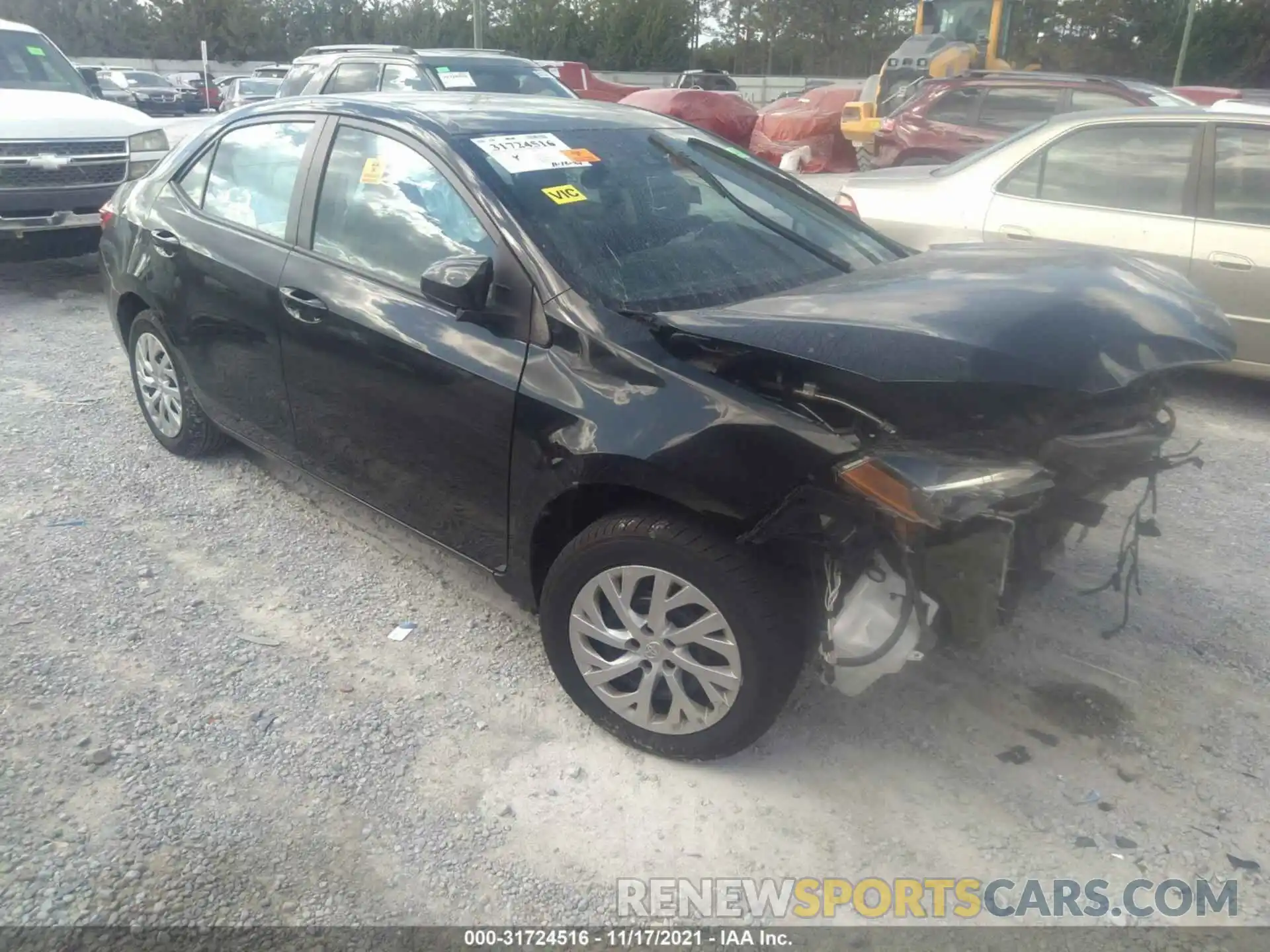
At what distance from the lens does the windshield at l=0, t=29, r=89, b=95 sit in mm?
8711

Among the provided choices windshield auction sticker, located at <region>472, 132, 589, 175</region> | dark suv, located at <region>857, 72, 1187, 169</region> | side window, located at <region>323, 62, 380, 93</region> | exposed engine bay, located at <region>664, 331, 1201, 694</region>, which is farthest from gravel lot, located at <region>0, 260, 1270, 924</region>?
dark suv, located at <region>857, 72, 1187, 169</region>

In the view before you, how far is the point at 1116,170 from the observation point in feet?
18.5

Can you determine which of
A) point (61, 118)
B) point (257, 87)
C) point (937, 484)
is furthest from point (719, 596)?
point (257, 87)

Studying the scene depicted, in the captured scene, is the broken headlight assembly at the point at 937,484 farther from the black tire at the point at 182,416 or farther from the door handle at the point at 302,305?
the black tire at the point at 182,416

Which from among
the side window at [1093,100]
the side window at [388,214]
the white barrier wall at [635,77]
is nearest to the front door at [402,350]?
the side window at [388,214]

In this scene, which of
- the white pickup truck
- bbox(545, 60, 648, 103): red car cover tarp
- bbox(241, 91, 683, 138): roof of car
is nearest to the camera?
bbox(241, 91, 683, 138): roof of car

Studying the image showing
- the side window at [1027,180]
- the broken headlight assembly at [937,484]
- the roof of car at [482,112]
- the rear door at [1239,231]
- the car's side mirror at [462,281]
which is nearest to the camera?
the broken headlight assembly at [937,484]

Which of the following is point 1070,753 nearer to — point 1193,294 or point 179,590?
point 1193,294

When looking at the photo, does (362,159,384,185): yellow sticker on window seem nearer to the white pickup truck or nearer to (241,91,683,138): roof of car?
(241,91,683,138): roof of car

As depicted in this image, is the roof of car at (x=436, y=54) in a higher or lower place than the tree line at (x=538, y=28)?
lower

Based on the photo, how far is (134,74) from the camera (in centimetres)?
3434

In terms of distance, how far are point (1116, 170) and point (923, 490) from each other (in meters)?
4.33

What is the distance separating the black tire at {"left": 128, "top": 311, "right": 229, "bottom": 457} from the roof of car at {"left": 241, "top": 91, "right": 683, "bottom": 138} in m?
1.16

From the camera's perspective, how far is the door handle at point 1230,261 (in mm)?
5156
